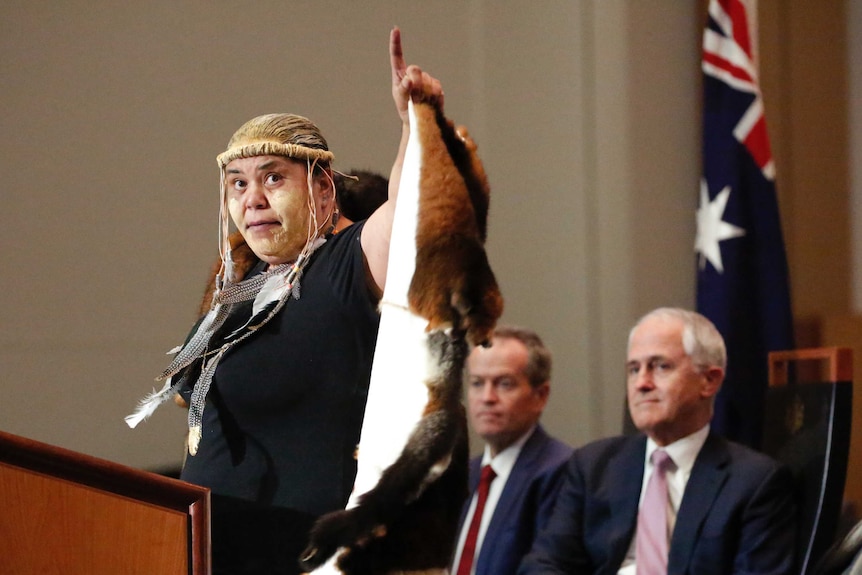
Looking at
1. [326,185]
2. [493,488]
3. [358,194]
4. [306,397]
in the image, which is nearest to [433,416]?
[306,397]

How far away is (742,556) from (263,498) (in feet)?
4.36

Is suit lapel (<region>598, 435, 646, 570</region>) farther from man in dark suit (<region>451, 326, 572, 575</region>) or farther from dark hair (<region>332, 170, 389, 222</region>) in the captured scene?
dark hair (<region>332, 170, 389, 222</region>)

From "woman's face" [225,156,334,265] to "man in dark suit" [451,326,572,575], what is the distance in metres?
1.39

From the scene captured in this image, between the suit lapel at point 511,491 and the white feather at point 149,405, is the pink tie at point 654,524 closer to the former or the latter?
the suit lapel at point 511,491

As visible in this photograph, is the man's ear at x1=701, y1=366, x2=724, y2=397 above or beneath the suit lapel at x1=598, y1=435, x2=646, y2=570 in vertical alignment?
above

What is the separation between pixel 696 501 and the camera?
103 inches

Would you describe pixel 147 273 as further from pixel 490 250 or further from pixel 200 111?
pixel 490 250

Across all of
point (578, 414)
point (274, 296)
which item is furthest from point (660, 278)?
point (274, 296)

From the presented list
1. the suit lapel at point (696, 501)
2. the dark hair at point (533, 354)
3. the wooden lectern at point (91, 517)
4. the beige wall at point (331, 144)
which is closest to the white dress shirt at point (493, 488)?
the dark hair at point (533, 354)

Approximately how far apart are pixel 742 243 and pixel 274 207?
2.61 meters

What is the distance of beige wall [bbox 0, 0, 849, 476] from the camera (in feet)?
12.1

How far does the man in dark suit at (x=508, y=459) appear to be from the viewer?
2930 mm

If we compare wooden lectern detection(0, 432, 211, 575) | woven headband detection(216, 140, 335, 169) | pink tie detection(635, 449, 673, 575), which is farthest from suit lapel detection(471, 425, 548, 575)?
wooden lectern detection(0, 432, 211, 575)

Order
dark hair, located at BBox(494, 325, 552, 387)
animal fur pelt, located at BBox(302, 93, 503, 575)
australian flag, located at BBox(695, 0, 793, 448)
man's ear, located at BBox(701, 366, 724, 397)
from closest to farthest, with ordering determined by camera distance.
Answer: animal fur pelt, located at BBox(302, 93, 503, 575) → man's ear, located at BBox(701, 366, 724, 397) → dark hair, located at BBox(494, 325, 552, 387) → australian flag, located at BBox(695, 0, 793, 448)
